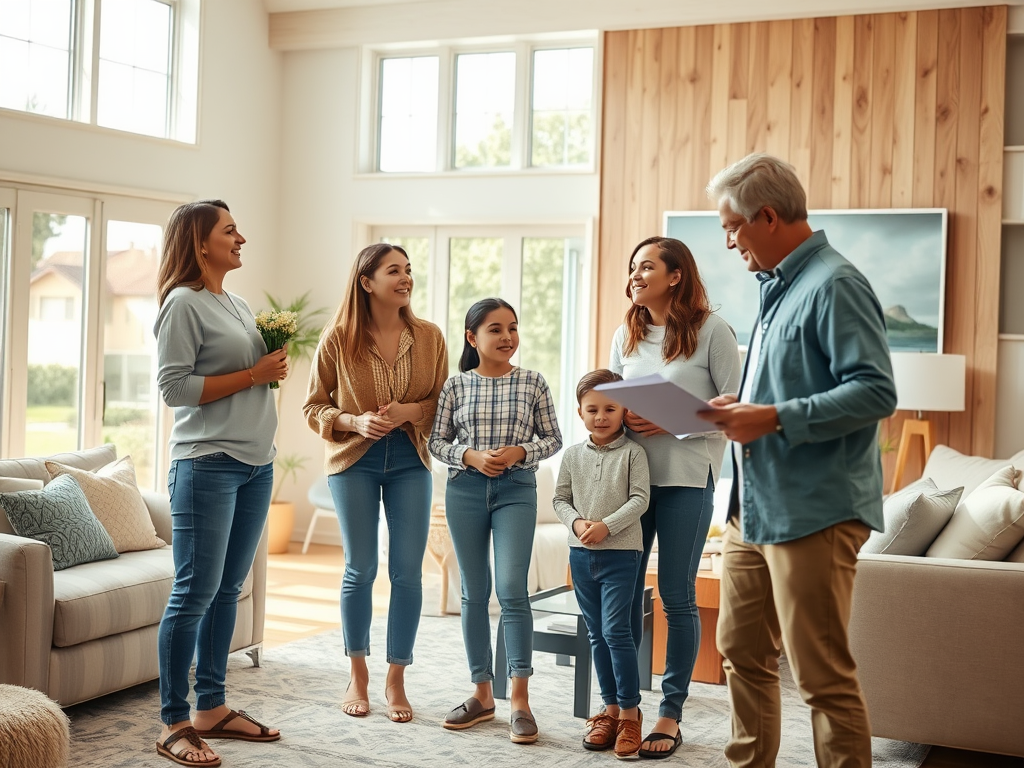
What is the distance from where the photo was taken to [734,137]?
6.22 m

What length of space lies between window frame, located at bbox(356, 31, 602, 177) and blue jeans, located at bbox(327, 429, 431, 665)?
3660mm

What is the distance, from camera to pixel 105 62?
6.15m

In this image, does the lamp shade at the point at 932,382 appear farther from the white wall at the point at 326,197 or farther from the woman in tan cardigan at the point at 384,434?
the woman in tan cardigan at the point at 384,434

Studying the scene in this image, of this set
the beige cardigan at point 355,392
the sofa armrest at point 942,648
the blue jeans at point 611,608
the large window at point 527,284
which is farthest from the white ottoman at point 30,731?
the large window at point 527,284

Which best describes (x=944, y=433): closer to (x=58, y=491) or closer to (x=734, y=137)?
(x=734, y=137)

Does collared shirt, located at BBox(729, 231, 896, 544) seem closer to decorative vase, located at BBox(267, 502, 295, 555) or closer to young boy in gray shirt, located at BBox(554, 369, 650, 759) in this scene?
young boy in gray shirt, located at BBox(554, 369, 650, 759)

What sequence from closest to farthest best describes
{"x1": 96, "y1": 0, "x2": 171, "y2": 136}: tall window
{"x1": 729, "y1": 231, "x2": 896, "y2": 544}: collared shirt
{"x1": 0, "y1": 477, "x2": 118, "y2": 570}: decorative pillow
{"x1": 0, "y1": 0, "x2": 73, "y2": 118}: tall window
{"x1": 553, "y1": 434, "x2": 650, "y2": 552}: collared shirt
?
1. {"x1": 729, "y1": 231, "x2": 896, "y2": 544}: collared shirt
2. {"x1": 553, "y1": 434, "x2": 650, "y2": 552}: collared shirt
3. {"x1": 0, "y1": 477, "x2": 118, "y2": 570}: decorative pillow
4. {"x1": 0, "y1": 0, "x2": 73, "y2": 118}: tall window
5. {"x1": 96, "y1": 0, "x2": 171, "y2": 136}: tall window

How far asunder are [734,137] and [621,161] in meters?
0.67

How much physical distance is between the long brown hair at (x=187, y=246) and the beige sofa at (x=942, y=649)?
2088mm

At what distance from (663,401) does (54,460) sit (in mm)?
2817

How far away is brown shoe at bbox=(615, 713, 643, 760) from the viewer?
3131 millimetres

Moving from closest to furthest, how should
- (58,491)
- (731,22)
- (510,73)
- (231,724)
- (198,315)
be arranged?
(198,315) → (231,724) → (58,491) → (731,22) → (510,73)

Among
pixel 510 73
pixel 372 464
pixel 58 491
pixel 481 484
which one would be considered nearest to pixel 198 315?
pixel 372 464

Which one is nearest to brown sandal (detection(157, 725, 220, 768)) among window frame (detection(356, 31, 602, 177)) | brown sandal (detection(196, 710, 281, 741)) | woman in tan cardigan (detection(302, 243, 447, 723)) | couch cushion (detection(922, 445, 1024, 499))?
brown sandal (detection(196, 710, 281, 741))
